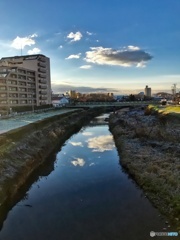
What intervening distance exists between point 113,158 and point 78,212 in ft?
49.2

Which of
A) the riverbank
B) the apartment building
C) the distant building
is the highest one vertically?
the apartment building

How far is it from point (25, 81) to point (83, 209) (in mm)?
89045

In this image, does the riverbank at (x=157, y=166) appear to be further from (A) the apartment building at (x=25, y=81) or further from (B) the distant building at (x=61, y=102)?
(B) the distant building at (x=61, y=102)

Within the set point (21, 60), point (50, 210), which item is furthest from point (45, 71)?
point (50, 210)

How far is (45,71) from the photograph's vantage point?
121875mm

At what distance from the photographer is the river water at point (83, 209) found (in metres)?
14.1

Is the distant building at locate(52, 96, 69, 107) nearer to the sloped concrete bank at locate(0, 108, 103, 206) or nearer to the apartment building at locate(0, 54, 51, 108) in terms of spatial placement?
the apartment building at locate(0, 54, 51, 108)

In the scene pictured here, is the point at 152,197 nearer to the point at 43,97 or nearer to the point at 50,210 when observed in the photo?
the point at 50,210

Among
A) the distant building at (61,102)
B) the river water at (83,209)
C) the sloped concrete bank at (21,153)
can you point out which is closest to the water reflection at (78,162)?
the river water at (83,209)

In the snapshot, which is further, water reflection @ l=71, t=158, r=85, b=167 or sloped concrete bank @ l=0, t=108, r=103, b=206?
water reflection @ l=71, t=158, r=85, b=167

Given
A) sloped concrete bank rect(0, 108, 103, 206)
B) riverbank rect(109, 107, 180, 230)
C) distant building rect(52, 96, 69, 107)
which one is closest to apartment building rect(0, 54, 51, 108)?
distant building rect(52, 96, 69, 107)

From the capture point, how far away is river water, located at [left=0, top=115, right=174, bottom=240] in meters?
14.1

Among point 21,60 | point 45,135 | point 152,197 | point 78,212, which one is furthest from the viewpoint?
point 21,60

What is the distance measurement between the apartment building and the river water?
6425 cm
